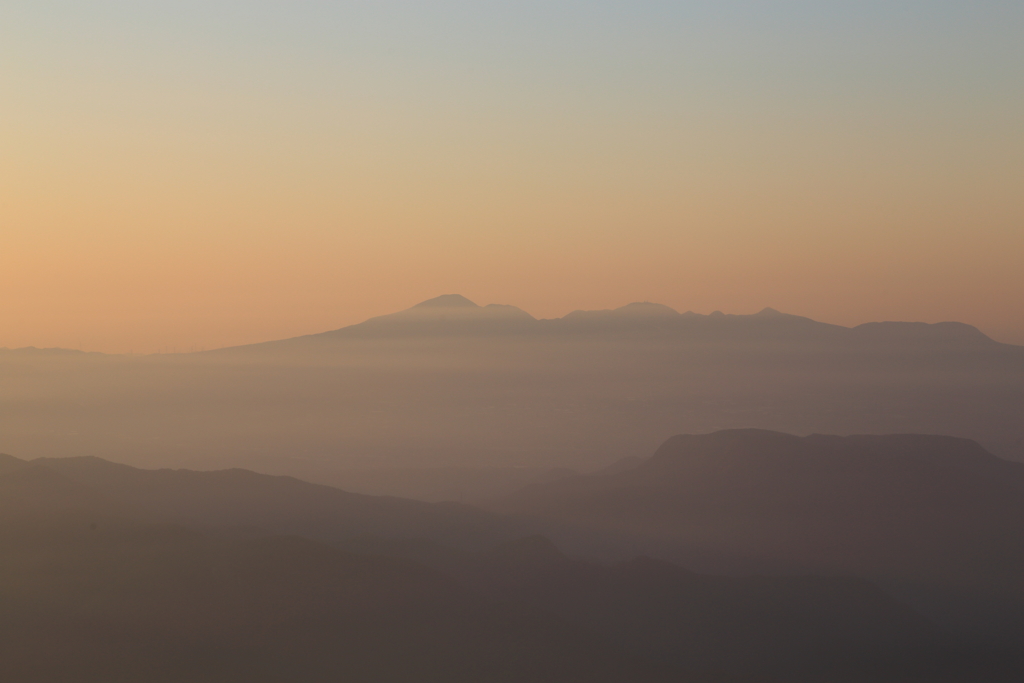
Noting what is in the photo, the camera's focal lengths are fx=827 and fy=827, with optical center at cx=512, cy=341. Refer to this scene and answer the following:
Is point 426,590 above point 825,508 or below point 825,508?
above

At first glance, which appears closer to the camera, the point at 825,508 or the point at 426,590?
the point at 426,590

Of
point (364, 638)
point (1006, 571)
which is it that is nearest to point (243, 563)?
point (364, 638)

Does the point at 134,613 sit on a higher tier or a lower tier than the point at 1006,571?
higher

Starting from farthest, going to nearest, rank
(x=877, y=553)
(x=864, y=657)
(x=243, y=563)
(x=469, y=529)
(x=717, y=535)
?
(x=717, y=535), (x=877, y=553), (x=469, y=529), (x=864, y=657), (x=243, y=563)

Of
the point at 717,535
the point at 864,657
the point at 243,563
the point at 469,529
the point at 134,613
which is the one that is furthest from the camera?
the point at 717,535

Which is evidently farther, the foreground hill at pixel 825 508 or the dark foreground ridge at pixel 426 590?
the foreground hill at pixel 825 508

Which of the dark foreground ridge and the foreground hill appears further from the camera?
the foreground hill

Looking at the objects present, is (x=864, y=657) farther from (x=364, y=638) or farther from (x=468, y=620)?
(x=364, y=638)

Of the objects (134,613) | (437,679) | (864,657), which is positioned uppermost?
(134,613)
